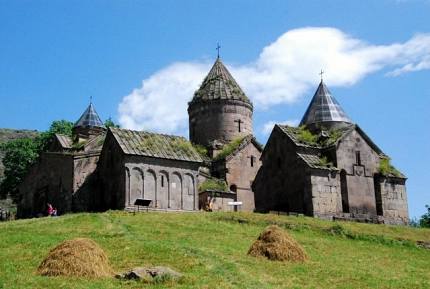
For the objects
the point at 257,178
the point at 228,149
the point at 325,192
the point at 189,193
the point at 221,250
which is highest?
the point at 228,149

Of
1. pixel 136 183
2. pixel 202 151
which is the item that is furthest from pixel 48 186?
pixel 202 151

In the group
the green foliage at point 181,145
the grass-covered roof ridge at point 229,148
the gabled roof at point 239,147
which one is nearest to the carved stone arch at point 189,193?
the green foliage at point 181,145

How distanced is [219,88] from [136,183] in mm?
14321

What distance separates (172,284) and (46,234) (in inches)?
397

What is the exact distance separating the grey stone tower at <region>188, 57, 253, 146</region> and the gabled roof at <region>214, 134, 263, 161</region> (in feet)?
5.06

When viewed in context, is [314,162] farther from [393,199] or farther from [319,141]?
[393,199]

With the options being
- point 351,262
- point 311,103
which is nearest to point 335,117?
point 311,103

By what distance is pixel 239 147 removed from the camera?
43.7m

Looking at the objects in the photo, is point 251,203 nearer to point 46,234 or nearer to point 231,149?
point 231,149

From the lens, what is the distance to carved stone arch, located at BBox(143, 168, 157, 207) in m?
34.5

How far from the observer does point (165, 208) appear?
34844mm

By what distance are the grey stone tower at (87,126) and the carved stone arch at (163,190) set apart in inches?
534

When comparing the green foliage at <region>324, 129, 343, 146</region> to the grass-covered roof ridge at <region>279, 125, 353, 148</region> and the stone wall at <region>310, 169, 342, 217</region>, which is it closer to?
the grass-covered roof ridge at <region>279, 125, 353, 148</region>

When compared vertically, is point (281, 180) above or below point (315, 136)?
below
